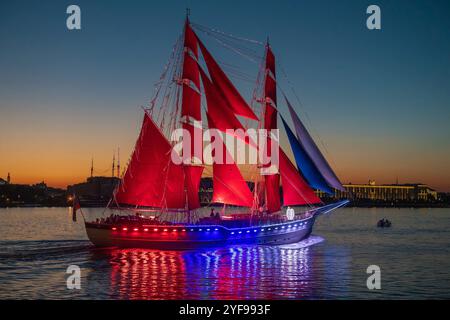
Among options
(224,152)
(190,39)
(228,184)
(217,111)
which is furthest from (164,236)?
(190,39)

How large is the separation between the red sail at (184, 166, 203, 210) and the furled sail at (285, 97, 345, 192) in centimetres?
1263

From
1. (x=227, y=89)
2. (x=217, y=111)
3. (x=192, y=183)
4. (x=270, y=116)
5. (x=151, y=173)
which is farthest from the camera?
(x=270, y=116)

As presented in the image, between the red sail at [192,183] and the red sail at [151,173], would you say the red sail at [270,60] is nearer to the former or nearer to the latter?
the red sail at [192,183]

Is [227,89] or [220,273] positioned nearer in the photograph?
[220,273]

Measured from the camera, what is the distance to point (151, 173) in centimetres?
4684

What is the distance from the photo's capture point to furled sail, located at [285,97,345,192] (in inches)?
2165

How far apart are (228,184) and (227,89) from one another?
9.32 metres

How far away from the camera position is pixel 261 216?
176ft

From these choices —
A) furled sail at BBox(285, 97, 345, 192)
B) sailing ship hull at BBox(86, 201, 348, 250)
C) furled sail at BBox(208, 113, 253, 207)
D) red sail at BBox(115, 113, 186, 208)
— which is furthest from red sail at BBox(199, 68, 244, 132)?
sailing ship hull at BBox(86, 201, 348, 250)

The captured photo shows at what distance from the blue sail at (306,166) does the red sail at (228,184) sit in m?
7.86

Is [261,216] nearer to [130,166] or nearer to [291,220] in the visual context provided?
[291,220]

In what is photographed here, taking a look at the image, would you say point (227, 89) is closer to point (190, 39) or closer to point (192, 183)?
point (190, 39)
